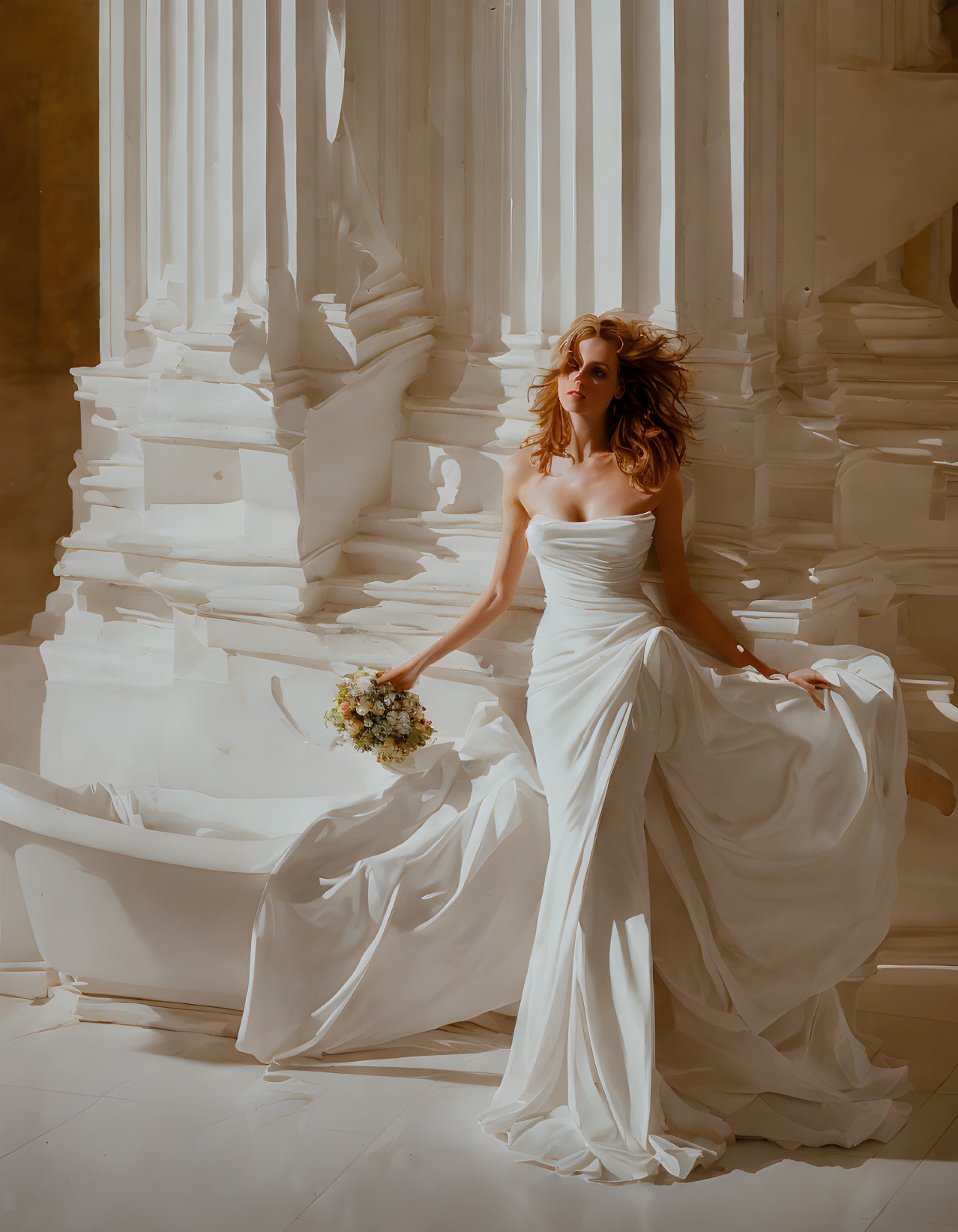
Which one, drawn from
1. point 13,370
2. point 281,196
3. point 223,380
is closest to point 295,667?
point 223,380

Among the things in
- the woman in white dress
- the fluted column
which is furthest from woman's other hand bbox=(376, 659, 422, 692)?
the fluted column

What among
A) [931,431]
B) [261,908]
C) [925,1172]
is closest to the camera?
[925,1172]

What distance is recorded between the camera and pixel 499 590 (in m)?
4.71

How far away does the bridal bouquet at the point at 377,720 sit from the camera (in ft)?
15.2

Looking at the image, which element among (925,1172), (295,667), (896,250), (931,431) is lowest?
(925,1172)

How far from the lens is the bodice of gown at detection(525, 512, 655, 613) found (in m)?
4.43

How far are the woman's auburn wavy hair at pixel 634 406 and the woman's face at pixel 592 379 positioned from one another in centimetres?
2

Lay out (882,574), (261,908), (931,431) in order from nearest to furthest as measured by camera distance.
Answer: (261,908) → (882,574) → (931,431)

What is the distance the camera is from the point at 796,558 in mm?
4871

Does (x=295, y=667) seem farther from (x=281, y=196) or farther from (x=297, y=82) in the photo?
(x=297, y=82)

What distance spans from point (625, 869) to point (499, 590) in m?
0.98

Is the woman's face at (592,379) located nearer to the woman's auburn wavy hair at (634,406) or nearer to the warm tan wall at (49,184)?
the woman's auburn wavy hair at (634,406)

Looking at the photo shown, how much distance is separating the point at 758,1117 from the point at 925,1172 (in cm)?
42

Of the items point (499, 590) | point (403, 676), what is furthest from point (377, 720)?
point (499, 590)
